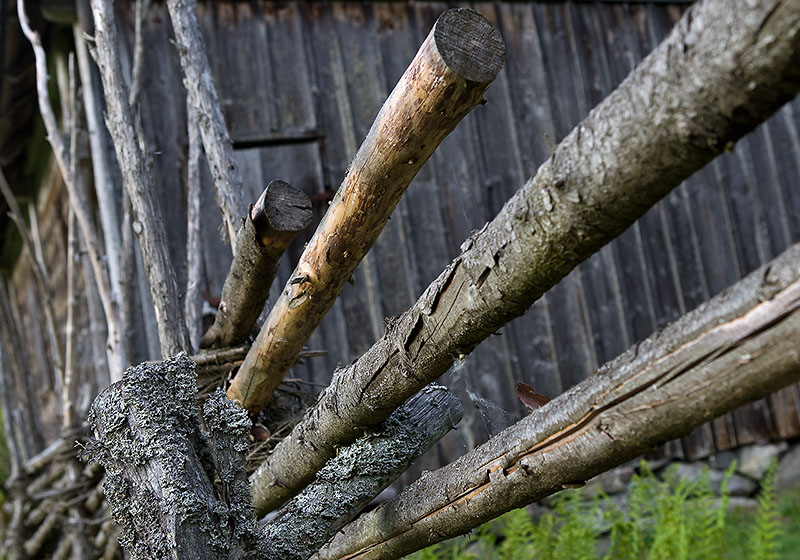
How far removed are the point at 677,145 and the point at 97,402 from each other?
129 cm

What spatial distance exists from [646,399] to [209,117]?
213 centimetres

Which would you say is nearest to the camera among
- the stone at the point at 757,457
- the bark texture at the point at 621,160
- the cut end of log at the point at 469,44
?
the bark texture at the point at 621,160

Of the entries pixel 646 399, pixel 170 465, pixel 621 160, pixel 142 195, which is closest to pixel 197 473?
pixel 170 465

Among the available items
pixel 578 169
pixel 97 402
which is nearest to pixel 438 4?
pixel 97 402

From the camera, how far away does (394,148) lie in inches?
54.6

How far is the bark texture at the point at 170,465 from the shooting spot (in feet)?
4.86

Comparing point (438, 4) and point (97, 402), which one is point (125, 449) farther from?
point (438, 4)

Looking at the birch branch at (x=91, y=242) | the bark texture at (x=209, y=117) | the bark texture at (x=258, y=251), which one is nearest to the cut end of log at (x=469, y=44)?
the bark texture at (x=258, y=251)

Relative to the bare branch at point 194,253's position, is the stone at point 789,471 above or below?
below

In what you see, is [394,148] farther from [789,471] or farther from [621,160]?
[789,471]

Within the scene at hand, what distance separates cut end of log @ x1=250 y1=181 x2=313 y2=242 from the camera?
186 centimetres

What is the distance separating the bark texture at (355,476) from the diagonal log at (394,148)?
1.07ft

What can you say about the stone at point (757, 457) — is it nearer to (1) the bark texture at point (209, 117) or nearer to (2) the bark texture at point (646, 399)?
(1) the bark texture at point (209, 117)

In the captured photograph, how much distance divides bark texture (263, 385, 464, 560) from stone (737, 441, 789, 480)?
4.09 metres
